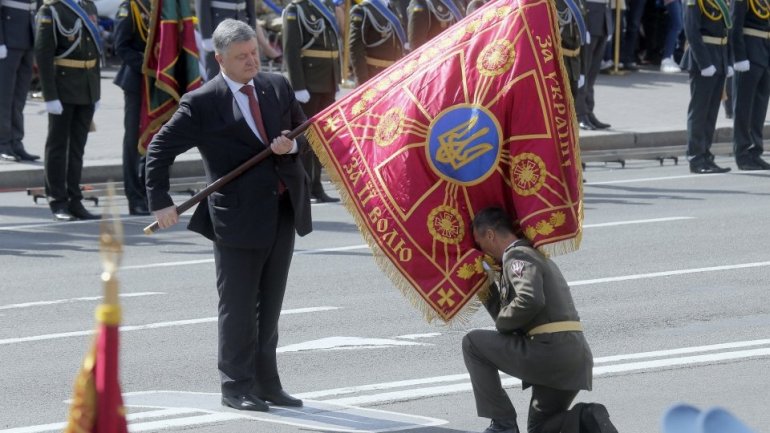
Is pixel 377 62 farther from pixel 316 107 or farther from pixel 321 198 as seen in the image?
pixel 321 198

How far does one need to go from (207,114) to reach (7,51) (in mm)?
9042

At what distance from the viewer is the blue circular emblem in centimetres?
681

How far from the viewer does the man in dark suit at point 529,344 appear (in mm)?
6551

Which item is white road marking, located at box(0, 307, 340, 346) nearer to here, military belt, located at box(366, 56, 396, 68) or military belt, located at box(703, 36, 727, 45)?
military belt, located at box(366, 56, 396, 68)

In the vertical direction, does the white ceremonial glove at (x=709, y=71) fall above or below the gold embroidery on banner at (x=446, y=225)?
above

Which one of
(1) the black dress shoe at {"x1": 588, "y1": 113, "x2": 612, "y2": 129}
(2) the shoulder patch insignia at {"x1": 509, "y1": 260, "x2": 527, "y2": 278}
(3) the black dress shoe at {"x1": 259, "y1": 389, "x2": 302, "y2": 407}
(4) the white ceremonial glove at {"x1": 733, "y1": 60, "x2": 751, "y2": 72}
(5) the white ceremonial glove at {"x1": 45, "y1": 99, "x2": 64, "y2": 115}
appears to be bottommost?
(3) the black dress shoe at {"x1": 259, "y1": 389, "x2": 302, "y2": 407}

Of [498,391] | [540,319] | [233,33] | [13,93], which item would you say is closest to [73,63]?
[13,93]

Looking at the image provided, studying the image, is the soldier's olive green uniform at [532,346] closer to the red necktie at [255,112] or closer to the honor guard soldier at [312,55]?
the red necktie at [255,112]

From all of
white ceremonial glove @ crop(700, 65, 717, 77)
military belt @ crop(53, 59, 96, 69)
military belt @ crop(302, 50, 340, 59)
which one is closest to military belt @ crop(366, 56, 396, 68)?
military belt @ crop(302, 50, 340, 59)

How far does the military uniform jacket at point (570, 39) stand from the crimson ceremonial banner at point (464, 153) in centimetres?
830

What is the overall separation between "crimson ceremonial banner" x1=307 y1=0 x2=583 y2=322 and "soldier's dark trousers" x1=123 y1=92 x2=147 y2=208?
7.01 meters

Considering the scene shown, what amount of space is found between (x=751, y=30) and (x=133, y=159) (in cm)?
678

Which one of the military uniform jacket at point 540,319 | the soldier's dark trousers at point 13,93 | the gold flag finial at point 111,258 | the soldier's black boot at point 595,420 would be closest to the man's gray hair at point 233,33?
the military uniform jacket at point 540,319

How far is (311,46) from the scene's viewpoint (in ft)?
48.2
